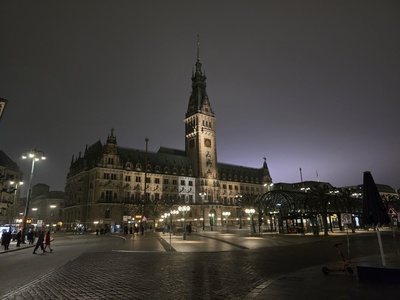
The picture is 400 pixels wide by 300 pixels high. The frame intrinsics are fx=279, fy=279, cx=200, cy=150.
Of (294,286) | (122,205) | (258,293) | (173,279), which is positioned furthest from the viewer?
(122,205)

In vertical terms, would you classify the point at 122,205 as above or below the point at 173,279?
above

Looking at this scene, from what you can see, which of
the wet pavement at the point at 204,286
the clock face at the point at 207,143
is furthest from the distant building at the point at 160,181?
the wet pavement at the point at 204,286

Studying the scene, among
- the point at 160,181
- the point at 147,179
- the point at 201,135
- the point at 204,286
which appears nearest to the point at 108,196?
the point at 147,179

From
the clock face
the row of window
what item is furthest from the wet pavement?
the clock face

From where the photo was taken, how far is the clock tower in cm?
10994

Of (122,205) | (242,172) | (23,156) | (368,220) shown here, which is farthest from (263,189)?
(368,220)

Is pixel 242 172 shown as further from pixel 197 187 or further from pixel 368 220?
pixel 368 220

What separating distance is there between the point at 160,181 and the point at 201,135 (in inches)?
1004

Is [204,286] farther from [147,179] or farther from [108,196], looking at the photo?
[147,179]

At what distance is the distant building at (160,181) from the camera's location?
3206 inches

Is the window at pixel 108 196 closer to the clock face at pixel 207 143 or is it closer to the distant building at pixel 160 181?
the distant building at pixel 160 181

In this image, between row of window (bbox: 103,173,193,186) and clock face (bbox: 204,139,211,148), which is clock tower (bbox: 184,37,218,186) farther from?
row of window (bbox: 103,173,193,186)

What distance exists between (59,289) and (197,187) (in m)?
97.4

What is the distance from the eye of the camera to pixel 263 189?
139250 millimetres
